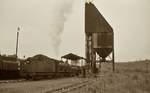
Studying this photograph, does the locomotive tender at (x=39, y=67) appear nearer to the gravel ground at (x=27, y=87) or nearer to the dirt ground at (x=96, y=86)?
the dirt ground at (x=96, y=86)

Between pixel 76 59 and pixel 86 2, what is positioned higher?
→ pixel 86 2

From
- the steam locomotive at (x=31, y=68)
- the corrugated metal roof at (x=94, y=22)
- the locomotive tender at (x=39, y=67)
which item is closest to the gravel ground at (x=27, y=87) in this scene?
the steam locomotive at (x=31, y=68)

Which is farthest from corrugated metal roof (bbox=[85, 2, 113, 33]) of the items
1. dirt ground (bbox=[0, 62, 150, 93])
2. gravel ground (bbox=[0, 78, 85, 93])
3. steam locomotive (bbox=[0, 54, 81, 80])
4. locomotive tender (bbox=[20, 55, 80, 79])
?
gravel ground (bbox=[0, 78, 85, 93])

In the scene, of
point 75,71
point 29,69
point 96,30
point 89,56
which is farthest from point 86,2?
point 29,69

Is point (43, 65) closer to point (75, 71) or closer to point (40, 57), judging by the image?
point (40, 57)

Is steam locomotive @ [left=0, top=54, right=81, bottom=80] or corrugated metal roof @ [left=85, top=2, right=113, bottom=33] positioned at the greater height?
corrugated metal roof @ [left=85, top=2, right=113, bottom=33]

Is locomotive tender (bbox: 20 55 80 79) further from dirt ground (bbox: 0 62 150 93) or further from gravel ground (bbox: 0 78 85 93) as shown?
gravel ground (bbox: 0 78 85 93)

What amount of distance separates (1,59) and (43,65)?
555 centimetres

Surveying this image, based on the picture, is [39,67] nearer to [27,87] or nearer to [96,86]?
[27,87]

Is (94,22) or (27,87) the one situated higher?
(94,22)

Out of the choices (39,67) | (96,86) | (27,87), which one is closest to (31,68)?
(39,67)

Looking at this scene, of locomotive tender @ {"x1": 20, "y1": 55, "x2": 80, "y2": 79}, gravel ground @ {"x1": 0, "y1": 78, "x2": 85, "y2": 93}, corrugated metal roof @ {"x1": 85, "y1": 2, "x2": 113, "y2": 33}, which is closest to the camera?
gravel ground @ {"x1": 0, "y1": 78, "x2": 85, "y2": 93}

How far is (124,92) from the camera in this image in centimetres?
1414

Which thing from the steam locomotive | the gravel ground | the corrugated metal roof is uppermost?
the corrugated metal roof
